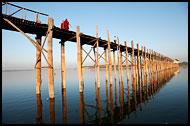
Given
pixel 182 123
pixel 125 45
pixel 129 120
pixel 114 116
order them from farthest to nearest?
pixel 125 45 < pixel 114 116 < pixel 129 120 < pixel 182 123

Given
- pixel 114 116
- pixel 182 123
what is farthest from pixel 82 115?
pixel 182 123

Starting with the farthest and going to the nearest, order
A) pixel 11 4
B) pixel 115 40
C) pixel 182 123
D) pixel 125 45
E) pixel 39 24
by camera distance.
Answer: pixel 125 45 → pixel 115 40 → pixel 39 24 → pixel 11 4 → pixel 182 123

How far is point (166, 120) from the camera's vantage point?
5.82 metres

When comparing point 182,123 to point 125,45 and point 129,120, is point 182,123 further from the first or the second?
point 125,45

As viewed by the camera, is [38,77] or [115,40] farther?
[115,40]

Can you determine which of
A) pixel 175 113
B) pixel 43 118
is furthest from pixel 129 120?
pixel 43 118

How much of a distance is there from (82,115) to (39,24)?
859 centimetres

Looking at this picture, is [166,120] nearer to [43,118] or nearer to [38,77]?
[43,118]

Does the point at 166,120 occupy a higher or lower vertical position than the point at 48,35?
lower

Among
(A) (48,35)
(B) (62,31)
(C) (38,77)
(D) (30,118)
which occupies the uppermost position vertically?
(B) (62,31)

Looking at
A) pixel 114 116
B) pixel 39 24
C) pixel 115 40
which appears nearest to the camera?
pixel 114 116

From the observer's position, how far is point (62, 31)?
11867 mm

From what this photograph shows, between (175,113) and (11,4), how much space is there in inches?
549

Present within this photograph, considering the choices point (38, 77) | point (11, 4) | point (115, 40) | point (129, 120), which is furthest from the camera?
point (115, 40)
